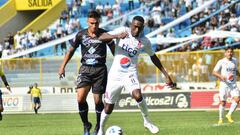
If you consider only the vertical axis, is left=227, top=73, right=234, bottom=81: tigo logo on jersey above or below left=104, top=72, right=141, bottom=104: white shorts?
below

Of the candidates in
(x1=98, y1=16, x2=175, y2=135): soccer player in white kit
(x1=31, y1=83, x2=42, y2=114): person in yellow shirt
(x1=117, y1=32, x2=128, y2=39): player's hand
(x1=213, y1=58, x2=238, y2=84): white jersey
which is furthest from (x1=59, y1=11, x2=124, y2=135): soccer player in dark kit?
(x1=31, y1=83, x2=42, y2=114): person in yellow shirt

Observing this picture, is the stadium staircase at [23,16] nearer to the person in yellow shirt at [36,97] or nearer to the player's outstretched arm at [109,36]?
the person in yellow shirt at [36,97]

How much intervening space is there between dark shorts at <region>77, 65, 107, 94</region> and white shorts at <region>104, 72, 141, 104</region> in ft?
2.20

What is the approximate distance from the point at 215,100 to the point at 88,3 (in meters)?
18.5

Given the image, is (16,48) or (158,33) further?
(16,48)

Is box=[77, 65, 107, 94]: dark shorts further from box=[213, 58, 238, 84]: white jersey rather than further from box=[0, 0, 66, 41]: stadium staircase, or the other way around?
box=[0, 0, 66, 41]: stadium staircase

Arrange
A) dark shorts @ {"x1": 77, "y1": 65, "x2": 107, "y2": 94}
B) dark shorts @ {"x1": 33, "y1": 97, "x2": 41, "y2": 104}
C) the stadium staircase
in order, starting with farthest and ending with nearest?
the stadium staircase → dark shorts @ {"x1": 33, "y1": 97, "x2": 41, "y2": 104} → dark shorts @ {"x1": 77, "y1": 65, "x2": 107, "y2": 94}

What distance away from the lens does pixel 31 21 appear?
56875mm

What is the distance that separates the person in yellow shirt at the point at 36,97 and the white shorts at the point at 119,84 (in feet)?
82.0

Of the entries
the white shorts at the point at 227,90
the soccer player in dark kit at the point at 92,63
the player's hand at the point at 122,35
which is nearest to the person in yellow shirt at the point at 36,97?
the white shorts at the point at 227,90

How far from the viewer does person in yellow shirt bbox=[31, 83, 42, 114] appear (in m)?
40.2

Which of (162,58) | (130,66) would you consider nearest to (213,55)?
(162,58)

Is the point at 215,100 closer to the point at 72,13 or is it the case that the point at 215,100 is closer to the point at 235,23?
the point at 235,23

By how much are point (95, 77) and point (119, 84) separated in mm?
912
